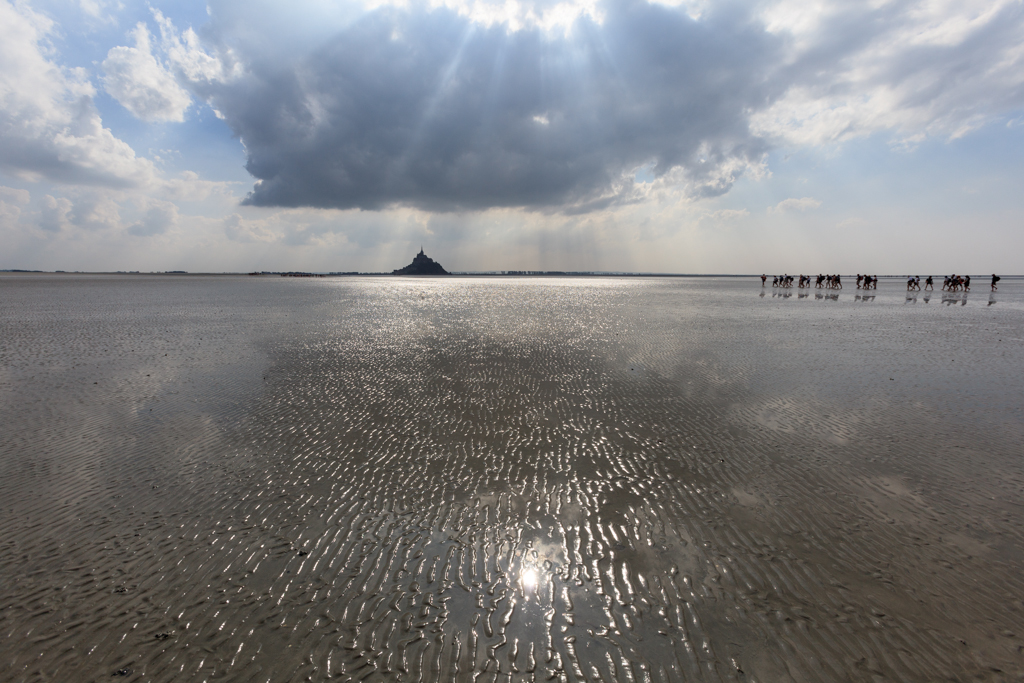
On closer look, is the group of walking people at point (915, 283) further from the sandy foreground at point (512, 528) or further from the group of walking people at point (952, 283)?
the sandy foreground at point (512, 528)

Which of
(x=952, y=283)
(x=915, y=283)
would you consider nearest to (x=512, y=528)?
(x=952, y=283)

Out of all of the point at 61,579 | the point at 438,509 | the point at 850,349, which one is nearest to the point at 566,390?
the point at 438,509

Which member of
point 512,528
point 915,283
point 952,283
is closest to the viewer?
point 512,528

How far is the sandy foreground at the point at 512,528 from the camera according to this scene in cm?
384

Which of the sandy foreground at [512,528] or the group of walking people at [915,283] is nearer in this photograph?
the sandy foreground at [512,528]

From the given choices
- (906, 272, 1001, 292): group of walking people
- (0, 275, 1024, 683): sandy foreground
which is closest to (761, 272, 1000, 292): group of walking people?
(906, 272, 1001, 292): group of walking people

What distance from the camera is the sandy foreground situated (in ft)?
12.6

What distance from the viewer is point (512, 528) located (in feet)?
18.5

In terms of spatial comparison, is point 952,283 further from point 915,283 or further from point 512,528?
point 512,528

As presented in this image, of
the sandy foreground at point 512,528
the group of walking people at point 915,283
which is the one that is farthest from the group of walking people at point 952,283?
the sandy foreground at point 512,528

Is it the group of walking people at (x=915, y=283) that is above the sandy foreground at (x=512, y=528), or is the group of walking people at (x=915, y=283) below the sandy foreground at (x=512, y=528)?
above

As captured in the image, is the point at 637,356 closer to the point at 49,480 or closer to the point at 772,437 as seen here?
the point at 772,437

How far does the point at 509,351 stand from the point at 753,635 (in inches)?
526

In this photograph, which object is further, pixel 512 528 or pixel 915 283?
pixel 915 283
